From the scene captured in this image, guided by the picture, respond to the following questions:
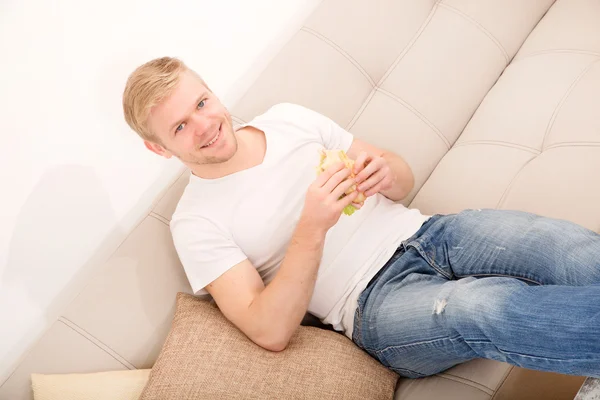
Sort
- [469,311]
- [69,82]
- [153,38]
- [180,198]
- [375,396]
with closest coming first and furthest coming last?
1. [469,311]
2. [375,396]
3. [180,198]
4. [69,82]
5. [153,38]

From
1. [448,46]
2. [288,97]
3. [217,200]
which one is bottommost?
[217,200]

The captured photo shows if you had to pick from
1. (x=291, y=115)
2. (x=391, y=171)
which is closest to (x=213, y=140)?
(x=291, y=115)

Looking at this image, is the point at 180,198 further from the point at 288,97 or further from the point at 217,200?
the point at 288,97

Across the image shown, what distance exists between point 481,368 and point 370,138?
0.83m

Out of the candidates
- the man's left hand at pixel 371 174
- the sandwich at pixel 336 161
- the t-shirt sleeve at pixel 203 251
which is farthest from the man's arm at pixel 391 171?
the t-shirt sleeve at pixel 203 251

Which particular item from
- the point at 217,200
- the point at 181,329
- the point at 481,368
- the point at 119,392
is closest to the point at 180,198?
the point at 217,200

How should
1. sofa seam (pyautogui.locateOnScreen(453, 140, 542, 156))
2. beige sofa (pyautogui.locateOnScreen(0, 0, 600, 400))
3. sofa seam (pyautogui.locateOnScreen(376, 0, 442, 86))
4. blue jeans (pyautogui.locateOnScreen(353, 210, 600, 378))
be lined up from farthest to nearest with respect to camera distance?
sofa seam (pyautogui.locateOnScreen(376, 0, 442, 86)) → sofa seam (pyautogui.locateOnScreen(453, 140, 542, 156)) → beige sofa (pyautogui.locateOnScreen(0, 0, 600, 400)) → blue jeans (pyautogui.locateOnScreen(353, 210, 600, 378))

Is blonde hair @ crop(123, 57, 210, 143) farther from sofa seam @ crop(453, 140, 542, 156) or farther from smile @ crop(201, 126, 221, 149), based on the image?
sofa seam @ crop(453, 140, 542, 156)

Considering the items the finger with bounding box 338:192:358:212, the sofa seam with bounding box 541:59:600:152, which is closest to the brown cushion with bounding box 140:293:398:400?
the finger with bounding box 338:192:358:212

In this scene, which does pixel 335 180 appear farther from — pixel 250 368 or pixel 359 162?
pixel 250 368

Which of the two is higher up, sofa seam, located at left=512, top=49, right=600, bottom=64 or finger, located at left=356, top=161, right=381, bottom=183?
sofa seam, located at left=512, top=49, right=600, bottom=64

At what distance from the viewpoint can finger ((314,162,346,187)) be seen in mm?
1361

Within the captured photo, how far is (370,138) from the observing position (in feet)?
6.10

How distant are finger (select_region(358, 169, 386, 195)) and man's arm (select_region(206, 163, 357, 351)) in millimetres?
65
